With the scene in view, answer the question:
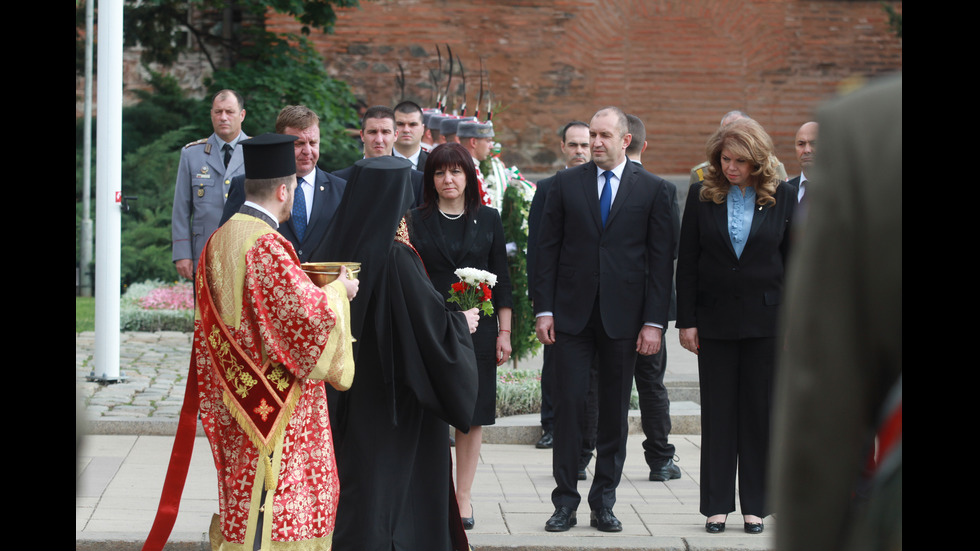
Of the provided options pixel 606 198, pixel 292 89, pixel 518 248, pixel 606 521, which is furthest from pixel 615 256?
pixel 292 89

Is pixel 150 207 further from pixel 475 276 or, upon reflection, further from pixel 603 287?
pixel 603 287

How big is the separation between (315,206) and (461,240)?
1.08 meters

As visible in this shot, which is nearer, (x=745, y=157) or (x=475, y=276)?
(x=745, y=157)

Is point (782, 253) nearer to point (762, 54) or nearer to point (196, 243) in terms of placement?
point (196, 243)

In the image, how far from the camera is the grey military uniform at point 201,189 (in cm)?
855

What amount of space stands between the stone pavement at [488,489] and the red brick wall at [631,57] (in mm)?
9403

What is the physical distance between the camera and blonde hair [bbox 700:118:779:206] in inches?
239

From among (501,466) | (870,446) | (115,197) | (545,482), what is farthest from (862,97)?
(115,197)

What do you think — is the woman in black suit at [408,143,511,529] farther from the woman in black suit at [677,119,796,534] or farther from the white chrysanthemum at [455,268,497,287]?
the woman in black suit at [677,119,796,534]

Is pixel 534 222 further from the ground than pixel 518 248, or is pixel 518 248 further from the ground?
pixel 534 222

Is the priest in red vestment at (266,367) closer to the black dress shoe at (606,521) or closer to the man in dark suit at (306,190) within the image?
the black dress shoe at (606,521)

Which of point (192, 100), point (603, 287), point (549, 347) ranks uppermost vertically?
point (192, 100)

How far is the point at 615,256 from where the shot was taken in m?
6.38

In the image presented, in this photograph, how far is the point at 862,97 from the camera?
1.50m
